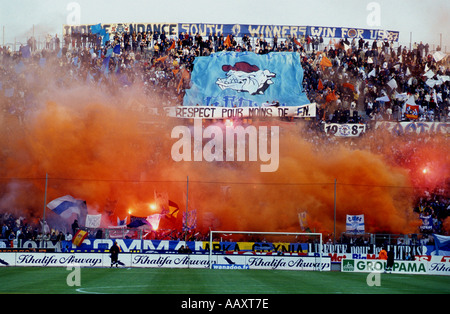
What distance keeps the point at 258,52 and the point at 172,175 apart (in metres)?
17.6

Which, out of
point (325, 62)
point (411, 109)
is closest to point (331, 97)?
point (325, 62)

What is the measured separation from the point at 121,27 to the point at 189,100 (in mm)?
13303

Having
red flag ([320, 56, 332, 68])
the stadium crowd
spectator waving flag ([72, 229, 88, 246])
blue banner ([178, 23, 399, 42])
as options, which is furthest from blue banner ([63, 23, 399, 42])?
spectator waving flag ([72, 229, 88, 246])

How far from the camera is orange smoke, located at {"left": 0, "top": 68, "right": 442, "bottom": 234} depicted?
4384 cm

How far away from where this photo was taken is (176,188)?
4434cm

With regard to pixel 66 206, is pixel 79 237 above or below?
below

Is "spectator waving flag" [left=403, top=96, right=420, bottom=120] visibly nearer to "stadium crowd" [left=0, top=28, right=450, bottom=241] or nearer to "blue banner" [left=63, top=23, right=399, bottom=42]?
"stadium crowd" [left=0, top=28, right=450, bottom=241]

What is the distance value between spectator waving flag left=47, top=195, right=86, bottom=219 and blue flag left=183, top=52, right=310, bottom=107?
14.1 meters

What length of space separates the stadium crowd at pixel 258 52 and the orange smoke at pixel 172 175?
10.9 feet

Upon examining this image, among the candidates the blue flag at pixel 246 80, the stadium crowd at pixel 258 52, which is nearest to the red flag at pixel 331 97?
the stadium crowd at pixel 258 52

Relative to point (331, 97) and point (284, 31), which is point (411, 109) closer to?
point (331, 97)

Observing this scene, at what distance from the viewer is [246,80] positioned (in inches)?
2149

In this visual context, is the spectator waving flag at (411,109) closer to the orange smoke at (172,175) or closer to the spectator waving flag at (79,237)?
the orange smoke at (172,175)

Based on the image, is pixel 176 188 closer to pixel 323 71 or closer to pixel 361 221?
pixel 361 221
